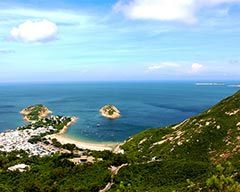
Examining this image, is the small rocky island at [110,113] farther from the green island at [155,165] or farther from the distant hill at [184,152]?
the green island at [155,165]

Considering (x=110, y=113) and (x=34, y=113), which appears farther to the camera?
(x=34, y=113)

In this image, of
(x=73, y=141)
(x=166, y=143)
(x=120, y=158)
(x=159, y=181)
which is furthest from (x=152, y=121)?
(x=159, y=181)

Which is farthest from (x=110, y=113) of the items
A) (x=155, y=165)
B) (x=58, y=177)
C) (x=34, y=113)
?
(x=58, y=177)

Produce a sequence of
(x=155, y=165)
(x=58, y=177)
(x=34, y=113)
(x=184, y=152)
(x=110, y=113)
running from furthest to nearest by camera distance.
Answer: (x=34, y=113)
(x=110, y=113)
(x=184, y=152)
(x=155, y=165)
(x=58, y=177)

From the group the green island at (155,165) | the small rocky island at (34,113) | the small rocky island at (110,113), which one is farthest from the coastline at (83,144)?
the small rocky island at (110,113)

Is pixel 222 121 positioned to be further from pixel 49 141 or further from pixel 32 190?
A: pixel 49 141

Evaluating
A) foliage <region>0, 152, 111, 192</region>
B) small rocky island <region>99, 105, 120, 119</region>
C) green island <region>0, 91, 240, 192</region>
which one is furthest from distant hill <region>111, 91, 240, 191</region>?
small rocky island <region>99, 105, 120, 119</region>

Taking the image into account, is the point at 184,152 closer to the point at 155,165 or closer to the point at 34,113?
the point at 155,165
